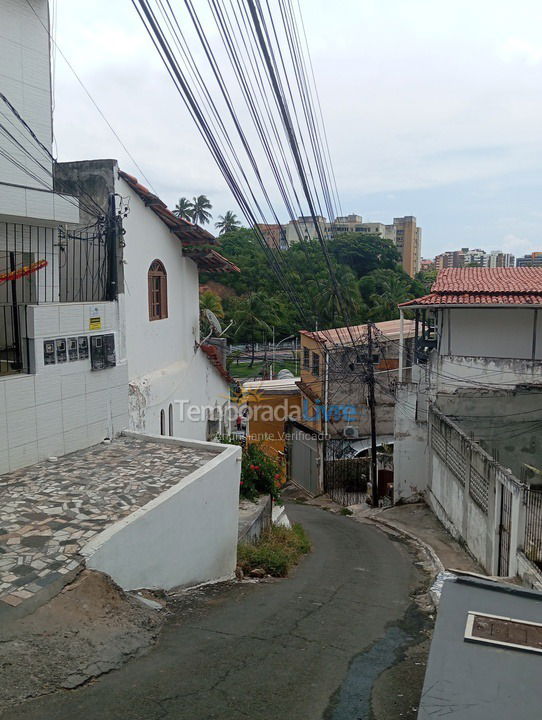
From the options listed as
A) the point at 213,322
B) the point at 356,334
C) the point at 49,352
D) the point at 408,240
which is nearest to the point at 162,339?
the point at 213,322

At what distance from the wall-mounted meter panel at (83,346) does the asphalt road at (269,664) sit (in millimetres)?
4521

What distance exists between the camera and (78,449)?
10.5m

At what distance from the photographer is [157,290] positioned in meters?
14.3

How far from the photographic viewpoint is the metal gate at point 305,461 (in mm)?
25219

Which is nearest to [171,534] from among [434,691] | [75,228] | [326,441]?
[434,691]

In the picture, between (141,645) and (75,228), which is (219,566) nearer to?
(141,645)

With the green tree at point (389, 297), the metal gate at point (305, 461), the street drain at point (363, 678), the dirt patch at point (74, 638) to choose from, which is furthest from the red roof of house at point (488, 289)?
the green tree at point (389, 297)

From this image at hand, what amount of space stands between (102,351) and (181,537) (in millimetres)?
4383

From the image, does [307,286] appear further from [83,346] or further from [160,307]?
[83,346]

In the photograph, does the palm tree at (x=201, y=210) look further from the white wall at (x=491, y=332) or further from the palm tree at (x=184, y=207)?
the white wall at (x=491, y=332)

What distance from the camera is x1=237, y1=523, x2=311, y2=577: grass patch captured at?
10133 millimetres

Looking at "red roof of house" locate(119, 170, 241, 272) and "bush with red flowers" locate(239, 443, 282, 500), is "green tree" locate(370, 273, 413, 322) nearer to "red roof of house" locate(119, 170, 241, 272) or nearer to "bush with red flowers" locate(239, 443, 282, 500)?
"red roof of house" locate(119, 170, 241, 272)

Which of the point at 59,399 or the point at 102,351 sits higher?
the point at 102,351

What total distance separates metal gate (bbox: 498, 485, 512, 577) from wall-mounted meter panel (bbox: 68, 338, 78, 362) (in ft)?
24.7
